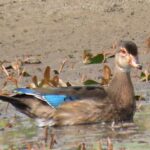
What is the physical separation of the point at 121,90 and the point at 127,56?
1.25 feet

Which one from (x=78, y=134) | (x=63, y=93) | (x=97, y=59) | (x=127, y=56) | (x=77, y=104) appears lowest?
(x=78, y=134)

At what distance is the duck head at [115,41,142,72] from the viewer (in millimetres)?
12398

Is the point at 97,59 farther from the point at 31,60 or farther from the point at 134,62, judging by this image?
the point at 134,62

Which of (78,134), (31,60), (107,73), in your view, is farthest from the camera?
(31,60)

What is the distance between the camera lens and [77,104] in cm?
1236

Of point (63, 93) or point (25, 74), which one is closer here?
point (63, 93)

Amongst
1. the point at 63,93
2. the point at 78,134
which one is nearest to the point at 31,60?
the point at 63,93

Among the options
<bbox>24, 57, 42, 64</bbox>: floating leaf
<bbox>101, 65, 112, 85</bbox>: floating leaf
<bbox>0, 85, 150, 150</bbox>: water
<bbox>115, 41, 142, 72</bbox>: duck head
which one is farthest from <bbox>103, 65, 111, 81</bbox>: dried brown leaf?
<bbox>24, 57, 42, 64</bbox>: floating leaf

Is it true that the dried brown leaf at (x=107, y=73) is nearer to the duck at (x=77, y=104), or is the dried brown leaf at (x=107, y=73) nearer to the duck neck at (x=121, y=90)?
the duck neck at (x=121, y=90)

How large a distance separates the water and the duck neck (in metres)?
0.21

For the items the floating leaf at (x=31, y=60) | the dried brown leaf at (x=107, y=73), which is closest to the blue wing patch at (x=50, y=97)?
the dried brown leaf at (x=107, y=73)

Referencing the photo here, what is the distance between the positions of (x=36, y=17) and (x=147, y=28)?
1.72 m

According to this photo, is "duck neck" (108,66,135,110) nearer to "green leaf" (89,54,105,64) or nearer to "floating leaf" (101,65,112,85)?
"floating leaf" (101,65,112,85)

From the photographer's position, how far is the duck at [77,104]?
482 inches
